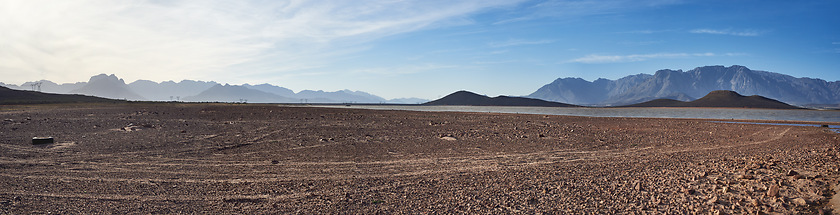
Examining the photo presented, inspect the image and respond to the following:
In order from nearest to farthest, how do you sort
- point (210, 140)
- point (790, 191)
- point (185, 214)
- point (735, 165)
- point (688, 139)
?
point (185, 214), point (790, 191), point (735, 165), point (210, 140), point (688, 139)

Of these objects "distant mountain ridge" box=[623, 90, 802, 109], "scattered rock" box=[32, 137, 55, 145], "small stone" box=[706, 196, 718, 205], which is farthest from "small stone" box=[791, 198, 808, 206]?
"distant mountain ridge" box=[623, 90, 802, 109]

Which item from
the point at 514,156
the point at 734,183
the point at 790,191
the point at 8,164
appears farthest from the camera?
the point at 514,156

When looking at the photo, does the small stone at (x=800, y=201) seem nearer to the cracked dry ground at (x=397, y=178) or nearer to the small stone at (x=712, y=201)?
the cracked dry ground at (x=397, y=178)

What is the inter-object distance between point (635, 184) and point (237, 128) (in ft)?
62.1

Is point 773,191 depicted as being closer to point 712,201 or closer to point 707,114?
point 712,201

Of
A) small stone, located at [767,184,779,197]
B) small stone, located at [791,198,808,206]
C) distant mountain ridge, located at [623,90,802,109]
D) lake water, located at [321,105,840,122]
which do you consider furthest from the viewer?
distant mountain ridge, located at [623,90,802,109]

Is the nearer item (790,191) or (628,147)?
(790,191)

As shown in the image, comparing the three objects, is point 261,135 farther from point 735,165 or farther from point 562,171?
point 735,165

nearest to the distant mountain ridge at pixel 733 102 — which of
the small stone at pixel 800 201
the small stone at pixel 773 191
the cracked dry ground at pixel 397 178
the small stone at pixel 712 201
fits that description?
the cracked dry ground at pixel 397 178

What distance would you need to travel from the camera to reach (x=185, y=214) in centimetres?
669

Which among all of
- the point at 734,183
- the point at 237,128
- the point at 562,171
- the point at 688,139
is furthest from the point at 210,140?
the point at 688,139

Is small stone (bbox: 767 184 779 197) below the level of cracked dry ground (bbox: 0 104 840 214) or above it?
above

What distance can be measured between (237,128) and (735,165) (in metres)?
19.9

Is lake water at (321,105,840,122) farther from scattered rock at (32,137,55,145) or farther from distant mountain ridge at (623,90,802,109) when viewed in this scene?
scattered rock at (32,137,55,145)
